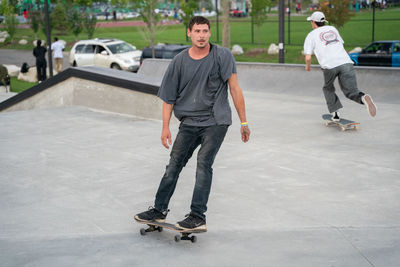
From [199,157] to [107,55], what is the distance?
2204 centimetres

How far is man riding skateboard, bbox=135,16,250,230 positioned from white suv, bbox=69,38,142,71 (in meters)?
20.4

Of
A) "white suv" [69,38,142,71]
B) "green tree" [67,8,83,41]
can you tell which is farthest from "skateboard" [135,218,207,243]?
"green tree" [67,8,83,41]

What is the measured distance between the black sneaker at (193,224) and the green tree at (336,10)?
23.4 meters

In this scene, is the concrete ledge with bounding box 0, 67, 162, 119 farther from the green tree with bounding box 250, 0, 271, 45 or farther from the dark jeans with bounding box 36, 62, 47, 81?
the green tree with bounding box 250, 0, 271, 45

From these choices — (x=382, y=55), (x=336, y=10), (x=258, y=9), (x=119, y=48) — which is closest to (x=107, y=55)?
(x=119, y=48)

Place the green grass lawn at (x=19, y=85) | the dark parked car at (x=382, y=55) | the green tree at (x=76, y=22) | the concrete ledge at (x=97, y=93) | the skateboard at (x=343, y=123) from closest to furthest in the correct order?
the skateboard at (x=343, y=123) → the concrete ledge at (x=97, y=93) → the dark parked car at (x=382, y=55) → the green grass lawn at (x=19, y=85) → the green tree at (x=76, y=22)

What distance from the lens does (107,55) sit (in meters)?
25.5

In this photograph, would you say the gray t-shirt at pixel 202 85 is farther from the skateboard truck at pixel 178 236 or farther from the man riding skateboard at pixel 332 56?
the man riding skateboard at pixel 332 56

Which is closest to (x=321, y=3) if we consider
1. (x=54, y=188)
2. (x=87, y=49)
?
(x=87, y=49)

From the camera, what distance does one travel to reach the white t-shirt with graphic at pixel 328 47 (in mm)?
8352

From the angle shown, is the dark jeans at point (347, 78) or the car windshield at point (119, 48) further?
the car windshield at point (119, 48)

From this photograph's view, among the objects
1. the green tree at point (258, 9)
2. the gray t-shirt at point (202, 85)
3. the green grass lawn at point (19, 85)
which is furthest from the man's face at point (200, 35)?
the green tree at point (258, 9)

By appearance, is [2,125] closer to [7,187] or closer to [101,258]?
[7,187]

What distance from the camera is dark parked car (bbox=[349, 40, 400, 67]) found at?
19203mm
